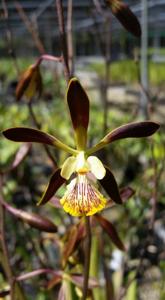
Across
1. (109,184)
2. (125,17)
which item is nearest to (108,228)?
(109,184)

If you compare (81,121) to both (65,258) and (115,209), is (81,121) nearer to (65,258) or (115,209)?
(65,258)

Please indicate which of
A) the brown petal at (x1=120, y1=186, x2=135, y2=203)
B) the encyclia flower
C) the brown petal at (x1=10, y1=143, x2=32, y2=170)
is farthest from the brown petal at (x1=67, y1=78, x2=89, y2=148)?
the brown petal at (x1=10, y1=143, x2=32, y2=170)

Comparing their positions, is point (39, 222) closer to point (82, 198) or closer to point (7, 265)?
point (7, 265)

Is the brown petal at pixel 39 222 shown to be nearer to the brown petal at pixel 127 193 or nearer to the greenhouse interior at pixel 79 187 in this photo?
the greenhouse interior at pixel 79 187

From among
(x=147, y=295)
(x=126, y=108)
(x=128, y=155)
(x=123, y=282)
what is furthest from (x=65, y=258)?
(x=126, y=108)

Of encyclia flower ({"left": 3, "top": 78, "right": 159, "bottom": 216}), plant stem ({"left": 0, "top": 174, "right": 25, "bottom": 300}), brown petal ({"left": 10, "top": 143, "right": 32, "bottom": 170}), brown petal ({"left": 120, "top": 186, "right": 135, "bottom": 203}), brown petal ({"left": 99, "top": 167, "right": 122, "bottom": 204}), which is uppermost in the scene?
encyclia flower ({"left": 3, "top": 78, "right": 159, "bottom": 216})

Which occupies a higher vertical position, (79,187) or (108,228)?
(79,187)

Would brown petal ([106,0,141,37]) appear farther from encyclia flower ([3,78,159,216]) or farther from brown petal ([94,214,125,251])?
brown petal ([94,214,125,251])
